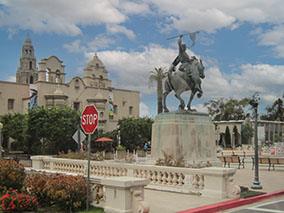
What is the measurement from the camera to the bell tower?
367ft

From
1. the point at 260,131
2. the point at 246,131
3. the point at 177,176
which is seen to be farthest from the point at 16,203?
the point at 246,131

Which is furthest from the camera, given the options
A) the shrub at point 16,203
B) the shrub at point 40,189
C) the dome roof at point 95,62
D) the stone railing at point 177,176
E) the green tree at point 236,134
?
the green tree at point 236,134

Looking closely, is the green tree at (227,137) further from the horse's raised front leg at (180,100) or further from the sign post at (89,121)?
the sign post at (89,121)

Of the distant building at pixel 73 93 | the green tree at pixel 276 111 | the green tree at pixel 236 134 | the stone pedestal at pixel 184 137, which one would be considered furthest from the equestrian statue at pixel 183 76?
the green tree at pixel 276 111

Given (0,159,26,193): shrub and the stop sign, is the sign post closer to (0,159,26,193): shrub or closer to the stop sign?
the stop sign

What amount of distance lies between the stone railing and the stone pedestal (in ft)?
9.59

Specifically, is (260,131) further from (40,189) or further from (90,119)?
(90,119)

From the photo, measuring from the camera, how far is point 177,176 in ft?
46.8

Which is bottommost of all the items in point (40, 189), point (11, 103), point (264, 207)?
point (264, 207)

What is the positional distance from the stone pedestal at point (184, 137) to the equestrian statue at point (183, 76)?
0.92 meters

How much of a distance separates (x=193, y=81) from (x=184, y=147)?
3.65 meters

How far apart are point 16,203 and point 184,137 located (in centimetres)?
1014

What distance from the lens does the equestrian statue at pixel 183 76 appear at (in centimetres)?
1884

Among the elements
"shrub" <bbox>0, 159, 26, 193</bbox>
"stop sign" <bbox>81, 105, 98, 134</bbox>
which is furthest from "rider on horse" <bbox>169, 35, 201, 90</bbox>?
"stop sign" <bbox>81, 105, 98, 134</bbox>
